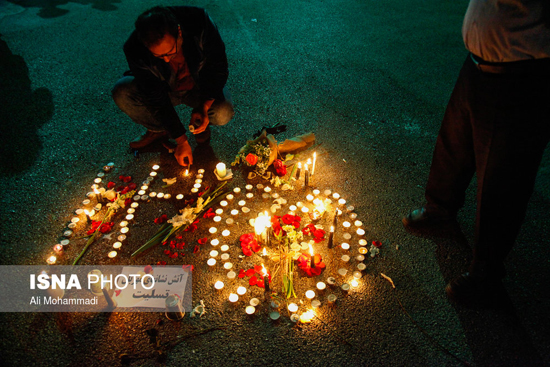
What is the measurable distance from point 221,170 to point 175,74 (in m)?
1.03

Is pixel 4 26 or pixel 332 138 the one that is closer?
pixel 332 138

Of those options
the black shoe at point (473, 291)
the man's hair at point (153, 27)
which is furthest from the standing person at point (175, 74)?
the black shoe at point (473, 291)

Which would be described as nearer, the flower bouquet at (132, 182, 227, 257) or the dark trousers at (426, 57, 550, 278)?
the dark trousers at (426, 57, 550, 278)

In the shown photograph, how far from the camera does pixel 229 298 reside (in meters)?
2.32

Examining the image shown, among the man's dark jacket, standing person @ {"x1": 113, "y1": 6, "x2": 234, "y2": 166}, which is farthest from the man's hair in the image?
the man's dark jacket

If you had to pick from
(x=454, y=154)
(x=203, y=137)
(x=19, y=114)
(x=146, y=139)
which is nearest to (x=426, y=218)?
(x=454, y=154)

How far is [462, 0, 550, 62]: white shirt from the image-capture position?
160cm

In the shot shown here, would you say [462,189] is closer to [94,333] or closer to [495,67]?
[495,67]

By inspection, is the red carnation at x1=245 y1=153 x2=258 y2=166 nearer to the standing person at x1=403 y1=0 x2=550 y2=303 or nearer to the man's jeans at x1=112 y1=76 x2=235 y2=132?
the man's jeans at x1=112 y1=76 x2=235 y2=132

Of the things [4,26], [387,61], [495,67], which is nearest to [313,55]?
[387,61]

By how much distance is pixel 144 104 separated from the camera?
3254 mm

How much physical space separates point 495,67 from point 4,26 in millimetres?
8326

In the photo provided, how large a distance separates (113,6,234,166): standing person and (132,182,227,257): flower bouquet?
525mm

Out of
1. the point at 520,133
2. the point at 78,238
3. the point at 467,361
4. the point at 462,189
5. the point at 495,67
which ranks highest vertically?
the point at 495,67
